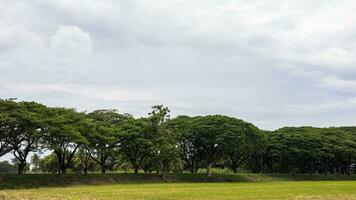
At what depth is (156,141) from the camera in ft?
258

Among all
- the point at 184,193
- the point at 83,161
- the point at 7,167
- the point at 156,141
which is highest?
the point at 156,141

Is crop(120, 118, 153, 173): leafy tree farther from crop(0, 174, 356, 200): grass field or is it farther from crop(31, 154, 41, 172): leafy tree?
crop(31, 154, 41, 172): leafy tree

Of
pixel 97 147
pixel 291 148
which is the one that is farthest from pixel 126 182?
pixel 291 148

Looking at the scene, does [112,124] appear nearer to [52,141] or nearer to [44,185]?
[52,141]

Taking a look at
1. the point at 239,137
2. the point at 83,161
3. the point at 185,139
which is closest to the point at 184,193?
the point at 239,137

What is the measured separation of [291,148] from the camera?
98.8m

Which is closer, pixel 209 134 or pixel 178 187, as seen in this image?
pixel 178 187

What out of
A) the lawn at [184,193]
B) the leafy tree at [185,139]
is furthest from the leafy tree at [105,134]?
the lawn at [184,193]

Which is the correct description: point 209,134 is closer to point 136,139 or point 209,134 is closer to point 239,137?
point 239,137

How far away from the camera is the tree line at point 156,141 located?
65.1 meters

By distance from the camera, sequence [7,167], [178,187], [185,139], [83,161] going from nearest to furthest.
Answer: [178,187]
[185,139]
[83,161]
[7,167]

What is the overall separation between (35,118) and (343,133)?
7410cm

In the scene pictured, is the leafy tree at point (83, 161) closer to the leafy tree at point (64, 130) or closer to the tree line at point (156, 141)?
the tree line at point (156, 141)

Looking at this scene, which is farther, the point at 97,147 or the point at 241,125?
the point at 241,125
